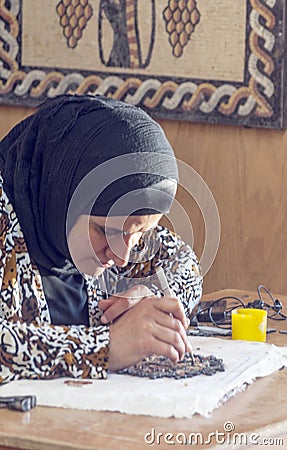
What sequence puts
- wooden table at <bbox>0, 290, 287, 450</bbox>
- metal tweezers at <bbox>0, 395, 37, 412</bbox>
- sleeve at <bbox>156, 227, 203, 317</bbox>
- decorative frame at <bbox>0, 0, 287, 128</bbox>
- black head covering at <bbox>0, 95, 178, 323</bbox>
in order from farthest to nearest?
decorative frame at <bbox>0, 0, 287, 128</bbox>
sleeve at <bbox>156, 227, 203, 317</bbox>
black head covering at <bbox>0, 95, 178, 323</bbox>
metal tweezers at <bbox>0, 395, 37, 412</bbox>
wooden table at <bbox>0, 290, 287, 450</bbox>

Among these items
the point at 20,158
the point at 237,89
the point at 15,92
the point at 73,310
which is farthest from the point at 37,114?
the point at 15,92

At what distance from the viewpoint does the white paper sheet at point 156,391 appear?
1454 millimetres

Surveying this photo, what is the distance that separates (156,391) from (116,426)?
0.56 ft

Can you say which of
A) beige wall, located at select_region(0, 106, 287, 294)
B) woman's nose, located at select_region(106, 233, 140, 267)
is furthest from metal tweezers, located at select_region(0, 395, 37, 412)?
beige wall, located at select_region(0, 106, 287, 294)

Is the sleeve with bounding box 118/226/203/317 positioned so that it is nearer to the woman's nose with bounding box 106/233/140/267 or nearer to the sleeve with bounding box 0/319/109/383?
the woman's nose with bounding box 106/233/140/267

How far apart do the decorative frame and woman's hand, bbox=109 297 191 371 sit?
1514 mm

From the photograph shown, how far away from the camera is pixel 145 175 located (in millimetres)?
1765

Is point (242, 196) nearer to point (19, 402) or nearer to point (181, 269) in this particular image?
→ point (181, 269)

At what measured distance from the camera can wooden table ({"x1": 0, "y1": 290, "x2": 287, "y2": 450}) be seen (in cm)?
132

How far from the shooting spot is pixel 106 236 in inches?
71.0

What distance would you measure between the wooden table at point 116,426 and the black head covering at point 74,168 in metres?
0.47

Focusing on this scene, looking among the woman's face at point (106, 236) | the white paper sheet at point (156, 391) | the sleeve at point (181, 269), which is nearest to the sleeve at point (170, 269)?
the sleeve at point (181, 269)

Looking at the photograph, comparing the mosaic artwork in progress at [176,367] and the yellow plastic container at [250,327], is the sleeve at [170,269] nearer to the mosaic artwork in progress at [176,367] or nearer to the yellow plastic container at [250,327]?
the yellow plastic container at [250,327]

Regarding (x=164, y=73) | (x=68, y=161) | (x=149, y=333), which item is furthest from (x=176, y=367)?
(x=164, y=73)
